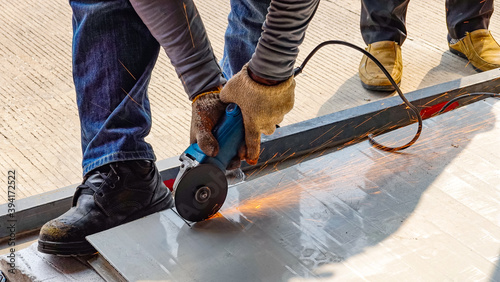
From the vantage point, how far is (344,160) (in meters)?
2.01

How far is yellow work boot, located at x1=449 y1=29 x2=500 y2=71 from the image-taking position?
3.18 m

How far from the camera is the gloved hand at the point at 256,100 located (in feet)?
4.99

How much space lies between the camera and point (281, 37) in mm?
1447

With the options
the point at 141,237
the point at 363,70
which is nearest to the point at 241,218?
the point at 141,237

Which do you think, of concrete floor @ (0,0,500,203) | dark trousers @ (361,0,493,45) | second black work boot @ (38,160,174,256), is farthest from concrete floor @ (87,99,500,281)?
dark trousers @ (361,0,493,45)

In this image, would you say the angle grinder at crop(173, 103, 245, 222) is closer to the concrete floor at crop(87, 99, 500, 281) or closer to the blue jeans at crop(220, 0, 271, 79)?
the concrete floor at crop(87, 99, 500, 281)

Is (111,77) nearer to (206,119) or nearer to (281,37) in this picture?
(206,119)

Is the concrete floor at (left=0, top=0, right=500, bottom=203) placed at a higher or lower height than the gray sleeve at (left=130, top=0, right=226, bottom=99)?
lower

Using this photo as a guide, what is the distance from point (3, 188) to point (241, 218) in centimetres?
99

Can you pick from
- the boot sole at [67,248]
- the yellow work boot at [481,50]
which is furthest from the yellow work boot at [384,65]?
the boot sole at [67,248]

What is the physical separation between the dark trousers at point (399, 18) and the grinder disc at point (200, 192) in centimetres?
178

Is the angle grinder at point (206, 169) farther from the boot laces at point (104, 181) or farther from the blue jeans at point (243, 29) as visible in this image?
Result: the blue jeans at point (243, 29)

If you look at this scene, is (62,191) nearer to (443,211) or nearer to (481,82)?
(443,211)

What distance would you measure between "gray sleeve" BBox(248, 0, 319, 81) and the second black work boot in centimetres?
55
